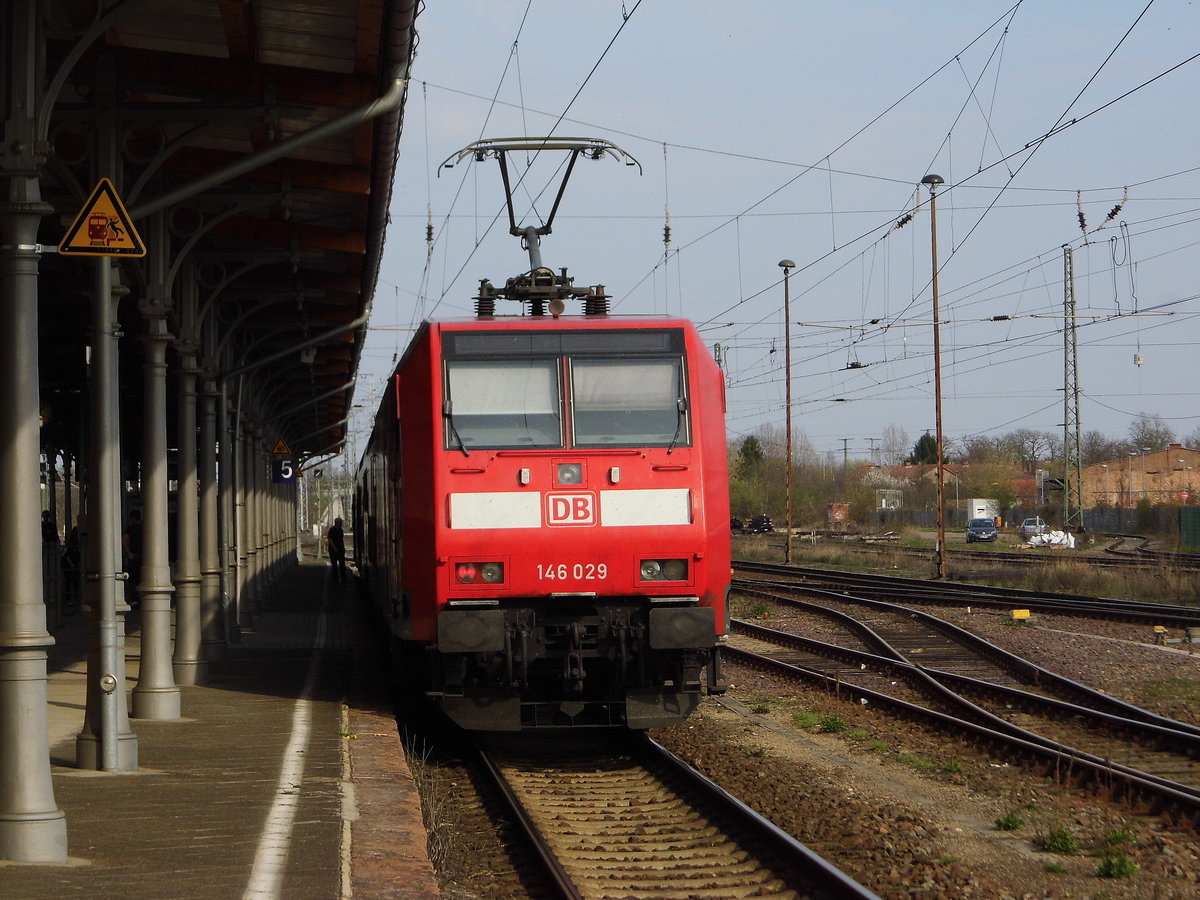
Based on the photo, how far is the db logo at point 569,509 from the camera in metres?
9.92

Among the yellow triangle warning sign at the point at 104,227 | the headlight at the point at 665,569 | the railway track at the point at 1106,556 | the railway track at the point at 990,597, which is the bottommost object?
the railway track at the point at 990,597

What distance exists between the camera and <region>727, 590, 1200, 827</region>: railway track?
9672 millimetres

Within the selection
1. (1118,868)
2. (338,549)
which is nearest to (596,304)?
(1118,868)

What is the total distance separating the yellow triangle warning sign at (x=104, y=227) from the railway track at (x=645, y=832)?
381 centimetres

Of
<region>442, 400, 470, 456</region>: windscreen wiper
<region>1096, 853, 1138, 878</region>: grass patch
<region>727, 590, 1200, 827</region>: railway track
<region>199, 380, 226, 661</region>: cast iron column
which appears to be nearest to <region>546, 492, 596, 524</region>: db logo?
<region>442, 400, 470, 456</region>: windscreen wiper

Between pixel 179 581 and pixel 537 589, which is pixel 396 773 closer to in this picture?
pixel 537 589

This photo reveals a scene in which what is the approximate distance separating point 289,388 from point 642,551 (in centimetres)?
2329

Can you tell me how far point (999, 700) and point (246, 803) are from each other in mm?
7970

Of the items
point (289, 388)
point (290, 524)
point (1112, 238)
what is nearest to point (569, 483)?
point (1112, 238)

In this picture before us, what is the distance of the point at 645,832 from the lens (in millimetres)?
8273

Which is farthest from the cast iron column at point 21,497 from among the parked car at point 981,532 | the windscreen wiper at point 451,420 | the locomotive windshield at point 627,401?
the parked car at point 981,532

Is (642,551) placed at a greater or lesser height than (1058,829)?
greater

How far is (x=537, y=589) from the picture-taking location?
9.84 metres

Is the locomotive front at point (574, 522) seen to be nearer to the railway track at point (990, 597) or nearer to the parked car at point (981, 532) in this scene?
A: the railway track at point (990, 597)
